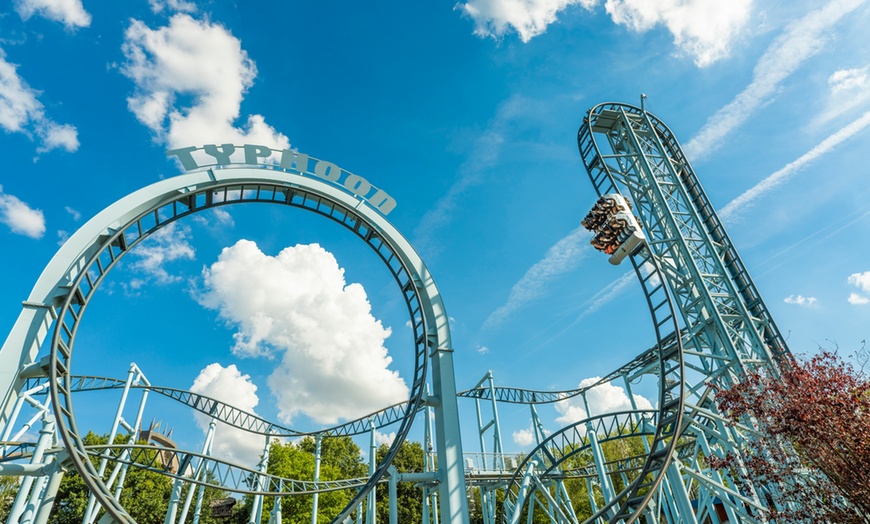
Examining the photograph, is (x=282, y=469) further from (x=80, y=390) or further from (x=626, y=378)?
(x=626, y=378)

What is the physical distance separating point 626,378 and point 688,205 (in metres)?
6.92

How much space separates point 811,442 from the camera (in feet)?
24.6

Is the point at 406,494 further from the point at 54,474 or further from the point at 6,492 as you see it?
the point at 54,474

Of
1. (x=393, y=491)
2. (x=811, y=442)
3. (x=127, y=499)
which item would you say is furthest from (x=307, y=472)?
(x=811, y=442)

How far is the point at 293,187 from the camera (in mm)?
10422

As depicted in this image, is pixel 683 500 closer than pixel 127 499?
Yes

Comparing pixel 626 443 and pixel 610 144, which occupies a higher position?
pixel 610 144

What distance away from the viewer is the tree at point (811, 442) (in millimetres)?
7117

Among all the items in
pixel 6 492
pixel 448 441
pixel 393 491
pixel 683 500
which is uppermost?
pixel 6 492

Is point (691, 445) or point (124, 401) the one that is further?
point (124, 401)

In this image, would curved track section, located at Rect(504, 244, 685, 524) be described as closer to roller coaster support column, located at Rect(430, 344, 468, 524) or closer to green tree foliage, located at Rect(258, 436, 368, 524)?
roller coaster support column, located at Rect(430, 344, 468, 524)

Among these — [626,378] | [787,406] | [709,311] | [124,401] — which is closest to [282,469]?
[124,401]

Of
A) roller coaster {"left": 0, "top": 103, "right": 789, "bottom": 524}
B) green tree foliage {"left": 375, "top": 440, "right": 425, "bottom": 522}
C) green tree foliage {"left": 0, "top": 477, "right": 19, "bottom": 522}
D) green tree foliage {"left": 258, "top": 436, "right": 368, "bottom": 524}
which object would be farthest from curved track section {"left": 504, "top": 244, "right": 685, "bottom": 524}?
green tree foliage {"left": 0, "top": 477, "right": 19, "bottom": 522}

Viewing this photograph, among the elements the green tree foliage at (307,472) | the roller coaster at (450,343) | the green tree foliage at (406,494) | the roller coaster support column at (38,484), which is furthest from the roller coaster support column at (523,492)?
the green tree foliage at (406,494)
